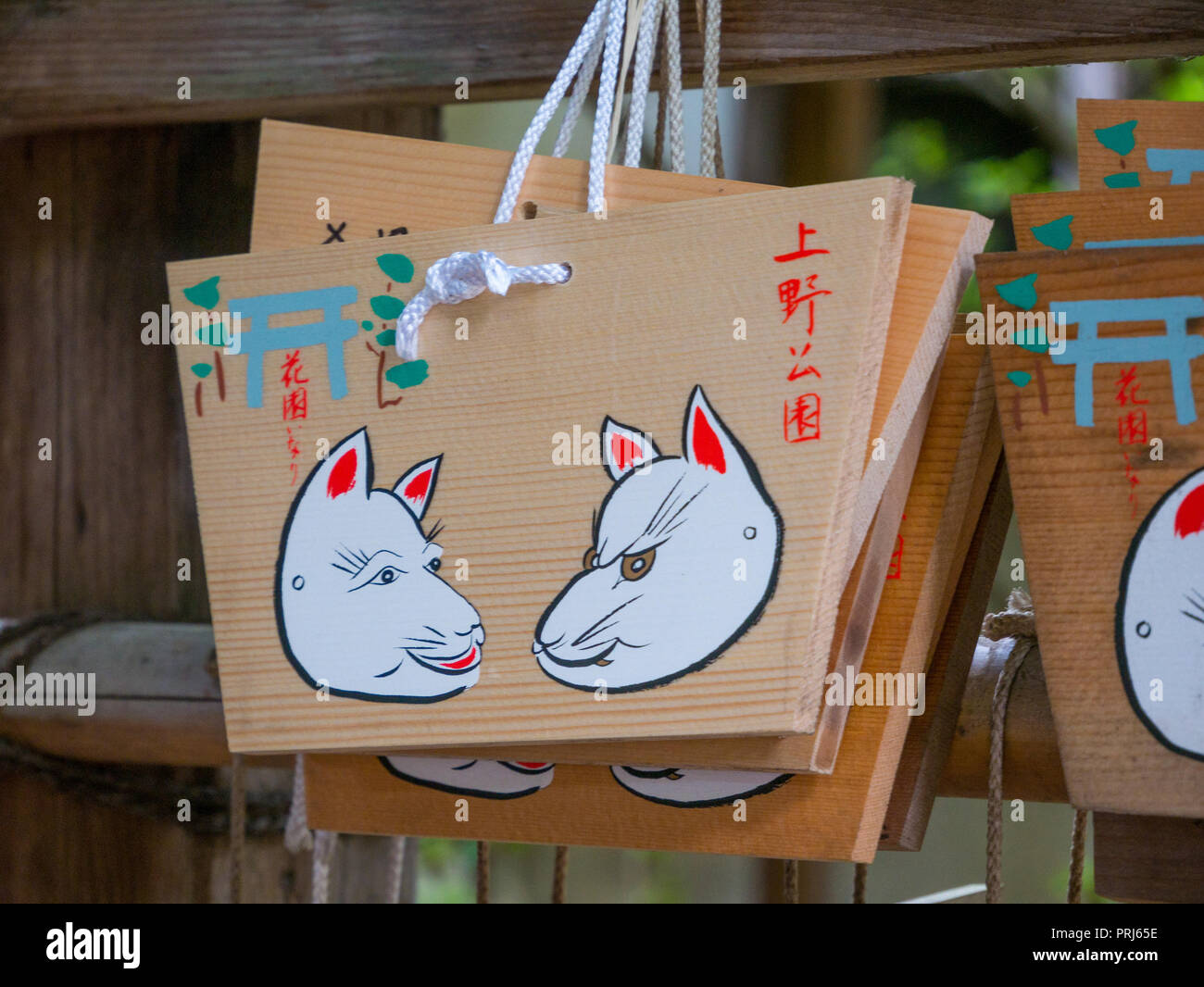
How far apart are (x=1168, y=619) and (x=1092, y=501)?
6cm

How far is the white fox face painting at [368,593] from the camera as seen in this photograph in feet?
1.74

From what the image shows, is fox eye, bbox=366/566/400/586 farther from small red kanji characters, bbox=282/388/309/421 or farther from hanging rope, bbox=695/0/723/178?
hanging rope, bbox=695/0/723/178

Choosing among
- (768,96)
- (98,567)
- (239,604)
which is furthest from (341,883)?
(768,96)

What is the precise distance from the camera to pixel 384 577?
55cm

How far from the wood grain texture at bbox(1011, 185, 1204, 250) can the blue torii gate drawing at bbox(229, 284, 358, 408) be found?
0.33m

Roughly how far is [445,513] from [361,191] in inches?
7.6

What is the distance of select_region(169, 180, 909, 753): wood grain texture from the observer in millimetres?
469

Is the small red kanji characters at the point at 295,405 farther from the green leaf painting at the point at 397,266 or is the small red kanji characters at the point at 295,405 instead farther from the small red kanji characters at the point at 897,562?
the small red kanji characters at the point at 897,562

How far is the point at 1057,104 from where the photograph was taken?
227 cm

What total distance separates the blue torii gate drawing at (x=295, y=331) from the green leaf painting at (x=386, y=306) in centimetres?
1

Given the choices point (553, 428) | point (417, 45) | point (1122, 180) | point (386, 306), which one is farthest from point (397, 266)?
point (1122, 180)

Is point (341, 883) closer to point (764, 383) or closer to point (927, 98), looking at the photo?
point (764, 383)

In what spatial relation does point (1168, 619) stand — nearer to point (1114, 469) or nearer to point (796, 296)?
point (1114, 469)

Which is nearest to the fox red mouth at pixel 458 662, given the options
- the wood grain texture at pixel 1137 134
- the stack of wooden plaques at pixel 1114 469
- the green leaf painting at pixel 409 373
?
the green leaf painting at pixel 409 373
